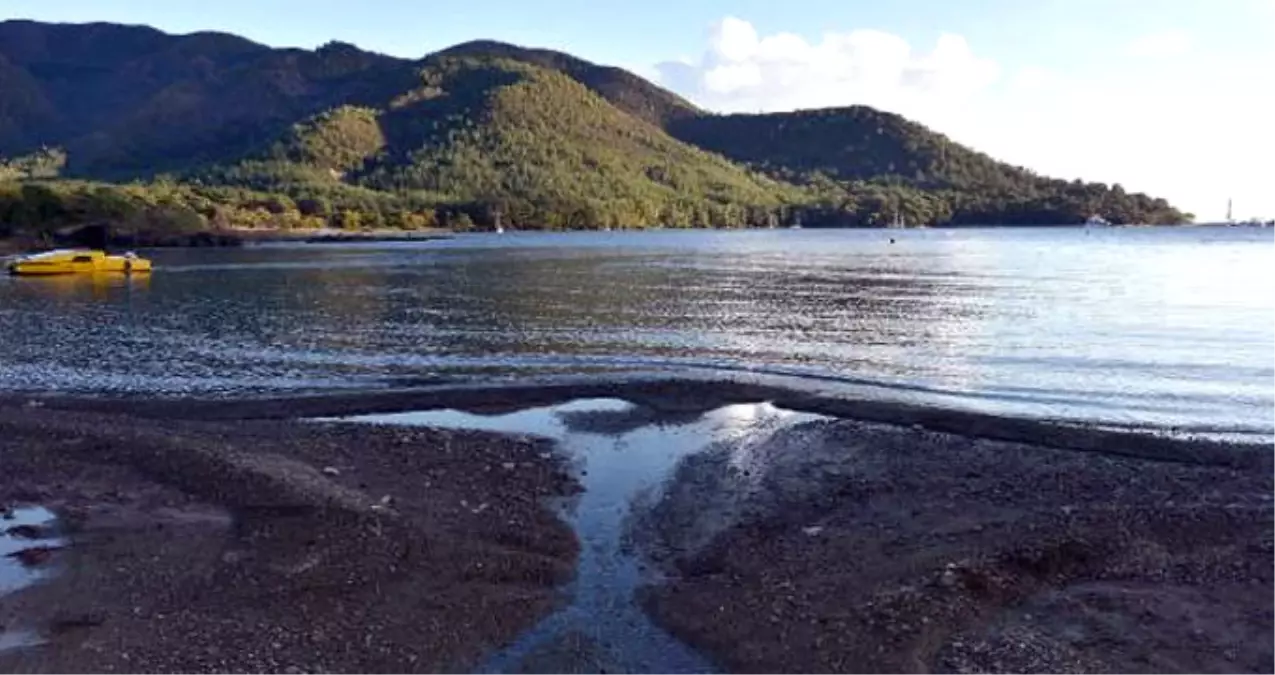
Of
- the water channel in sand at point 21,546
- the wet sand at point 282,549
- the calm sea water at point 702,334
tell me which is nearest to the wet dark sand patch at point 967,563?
the wet sand at point 282,549

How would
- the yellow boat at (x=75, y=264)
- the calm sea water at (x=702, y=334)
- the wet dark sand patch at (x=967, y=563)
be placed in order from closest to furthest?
the wet dark sand patch at (x=967, y=563) < the calm sea water at (x=702, y=334) < the yellow boat at (x=75, y=264)

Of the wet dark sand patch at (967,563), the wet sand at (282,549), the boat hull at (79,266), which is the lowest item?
the wet dark sand patch at (967,563)

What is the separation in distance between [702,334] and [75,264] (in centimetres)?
6549

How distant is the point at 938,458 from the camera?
64.8 ft

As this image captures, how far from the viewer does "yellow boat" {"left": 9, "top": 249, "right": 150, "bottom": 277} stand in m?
82.2

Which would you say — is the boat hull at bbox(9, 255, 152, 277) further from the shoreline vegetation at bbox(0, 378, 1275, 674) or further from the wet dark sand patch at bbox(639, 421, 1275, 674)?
the wet dark sand patch at bbox(639, 421, 1275, 674)

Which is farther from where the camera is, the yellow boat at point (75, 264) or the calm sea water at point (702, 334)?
the yellow boat at point (75, 264)

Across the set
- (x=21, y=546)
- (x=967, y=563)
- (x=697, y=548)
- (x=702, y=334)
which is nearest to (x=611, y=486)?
(x=697, y=548)

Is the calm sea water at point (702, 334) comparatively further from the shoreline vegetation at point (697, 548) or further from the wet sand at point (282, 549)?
the wet sand at point (282, 549)

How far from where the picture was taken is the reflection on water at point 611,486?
11.2 metres

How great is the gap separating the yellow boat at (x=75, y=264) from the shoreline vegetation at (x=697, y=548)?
222 feet

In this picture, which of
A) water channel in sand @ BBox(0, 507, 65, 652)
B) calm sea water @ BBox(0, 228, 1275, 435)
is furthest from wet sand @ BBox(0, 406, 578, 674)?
calm sea water @ BBox(0, 228, 1275, 435)

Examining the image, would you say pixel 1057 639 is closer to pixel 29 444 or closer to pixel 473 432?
pixel 473 432

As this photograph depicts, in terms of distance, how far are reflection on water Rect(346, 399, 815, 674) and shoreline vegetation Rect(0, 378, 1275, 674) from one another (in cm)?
30
